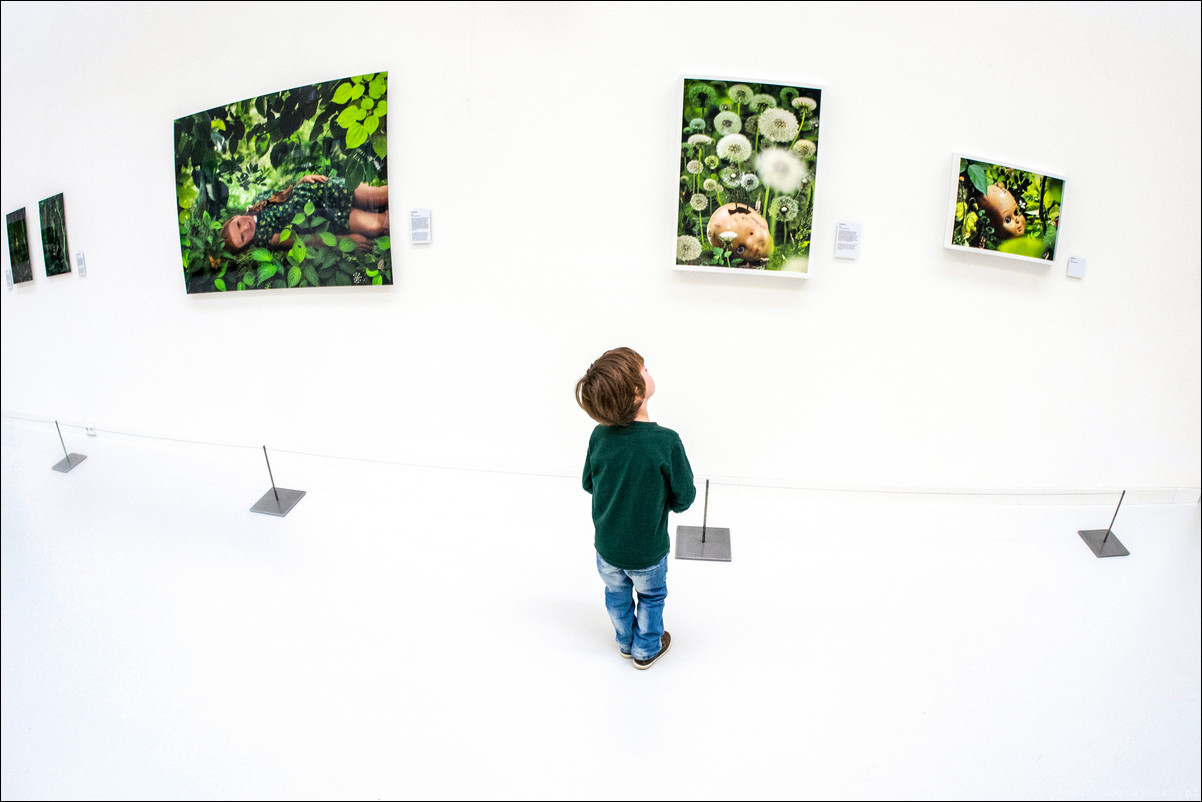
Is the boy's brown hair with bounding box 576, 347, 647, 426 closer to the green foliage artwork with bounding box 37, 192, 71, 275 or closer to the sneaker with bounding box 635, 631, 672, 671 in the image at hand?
the sneaker with bounding box 635, 631, 672, 671

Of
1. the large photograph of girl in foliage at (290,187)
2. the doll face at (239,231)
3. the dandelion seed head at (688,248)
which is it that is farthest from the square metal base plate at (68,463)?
the dandelion seed head at (688,248)

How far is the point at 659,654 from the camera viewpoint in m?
1.59

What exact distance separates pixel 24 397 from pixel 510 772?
496cm

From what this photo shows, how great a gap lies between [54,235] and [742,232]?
4.42m

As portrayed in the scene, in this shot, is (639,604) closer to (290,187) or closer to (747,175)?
(747,175)

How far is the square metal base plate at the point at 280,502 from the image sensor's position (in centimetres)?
250

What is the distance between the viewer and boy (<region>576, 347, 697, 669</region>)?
1.18 m

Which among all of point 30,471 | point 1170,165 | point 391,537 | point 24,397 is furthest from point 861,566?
point 24,397

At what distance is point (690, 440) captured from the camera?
8.25ft

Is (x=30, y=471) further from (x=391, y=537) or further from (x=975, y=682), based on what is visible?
(x=975, y=682)

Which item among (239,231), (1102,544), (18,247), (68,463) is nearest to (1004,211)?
(1102,544)

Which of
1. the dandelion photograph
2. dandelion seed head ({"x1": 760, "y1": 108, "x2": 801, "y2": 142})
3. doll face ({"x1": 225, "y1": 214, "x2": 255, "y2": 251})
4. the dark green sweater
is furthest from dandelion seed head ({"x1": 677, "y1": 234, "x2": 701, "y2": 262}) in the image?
doll face ({"x1": 225, "y1": 214, "x2": 255, "y2": 251})

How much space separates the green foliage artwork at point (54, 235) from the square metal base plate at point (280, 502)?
2.24 meters

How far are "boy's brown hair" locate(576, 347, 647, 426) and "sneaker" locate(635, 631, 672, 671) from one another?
0.89 m
